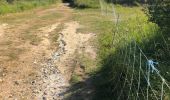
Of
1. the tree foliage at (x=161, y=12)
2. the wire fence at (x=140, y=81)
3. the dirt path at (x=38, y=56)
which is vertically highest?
the tree foliage at (x=161, y=12)

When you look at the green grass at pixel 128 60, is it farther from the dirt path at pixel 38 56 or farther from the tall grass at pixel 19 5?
the tall grass at pixel 19 5

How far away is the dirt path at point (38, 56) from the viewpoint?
10422mm

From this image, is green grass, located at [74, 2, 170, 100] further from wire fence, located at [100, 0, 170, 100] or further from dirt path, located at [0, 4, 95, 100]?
dirt path, located at [0, 4, 95, 100]

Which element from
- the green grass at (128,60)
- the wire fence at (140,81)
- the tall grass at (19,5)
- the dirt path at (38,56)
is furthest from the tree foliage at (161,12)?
the tall grass at (19,5)

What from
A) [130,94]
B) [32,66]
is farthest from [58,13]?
[130,94]

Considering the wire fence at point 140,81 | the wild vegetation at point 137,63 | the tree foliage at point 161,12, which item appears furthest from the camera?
the tree foliage at point 161,12

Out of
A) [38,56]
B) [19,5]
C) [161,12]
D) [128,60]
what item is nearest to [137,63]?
[128,60]

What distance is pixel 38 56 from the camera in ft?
44.7

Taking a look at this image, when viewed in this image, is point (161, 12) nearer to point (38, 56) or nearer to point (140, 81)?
point (140, 81)

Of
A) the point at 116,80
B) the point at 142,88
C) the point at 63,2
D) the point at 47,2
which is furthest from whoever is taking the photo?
the point at 63,2

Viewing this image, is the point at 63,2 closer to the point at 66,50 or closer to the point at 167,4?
the point at 66,50

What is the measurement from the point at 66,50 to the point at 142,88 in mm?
6580

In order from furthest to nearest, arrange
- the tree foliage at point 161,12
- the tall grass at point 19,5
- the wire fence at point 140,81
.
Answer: the tall grass at point 19,5 < the tree foliage at point 161,12 < the wire fence at point 140,81

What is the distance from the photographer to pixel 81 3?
27.7 meters
